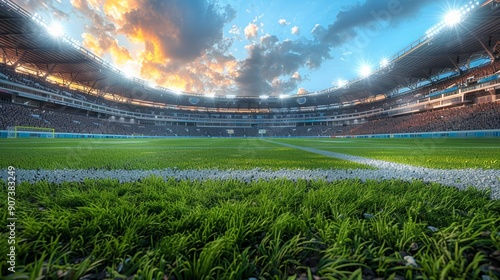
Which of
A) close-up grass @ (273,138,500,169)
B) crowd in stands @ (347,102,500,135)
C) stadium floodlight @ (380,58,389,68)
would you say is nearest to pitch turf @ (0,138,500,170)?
close-up grass @ (273,138,500,169)

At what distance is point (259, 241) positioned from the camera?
1.22 m

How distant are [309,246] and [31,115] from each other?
150ft

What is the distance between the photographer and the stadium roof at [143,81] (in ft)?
81.0

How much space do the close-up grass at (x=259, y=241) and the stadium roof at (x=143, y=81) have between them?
33368 mm

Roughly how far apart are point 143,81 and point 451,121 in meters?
63.4

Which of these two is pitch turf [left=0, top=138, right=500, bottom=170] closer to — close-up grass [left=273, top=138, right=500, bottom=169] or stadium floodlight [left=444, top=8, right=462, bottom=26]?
close-up grass [left=273, top=138, right=500, bottom=169]

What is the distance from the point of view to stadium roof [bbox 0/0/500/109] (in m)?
24.7

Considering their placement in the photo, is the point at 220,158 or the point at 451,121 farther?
the point at 451,121

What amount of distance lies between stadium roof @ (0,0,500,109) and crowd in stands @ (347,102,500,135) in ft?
26.4

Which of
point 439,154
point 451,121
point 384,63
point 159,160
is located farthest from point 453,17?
point 159,160

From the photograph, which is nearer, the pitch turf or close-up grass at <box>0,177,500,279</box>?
close-up grass at <box>0,177,500,279</box>

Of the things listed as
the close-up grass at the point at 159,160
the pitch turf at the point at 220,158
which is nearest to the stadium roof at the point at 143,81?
the pitch turf at the point at 220,158

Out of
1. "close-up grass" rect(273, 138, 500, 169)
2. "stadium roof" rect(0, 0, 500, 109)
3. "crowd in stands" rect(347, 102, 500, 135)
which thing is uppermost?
"stadium roof" rect(0, 0, 500, 109)

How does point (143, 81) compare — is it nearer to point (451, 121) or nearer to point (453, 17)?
point (453, 17)
